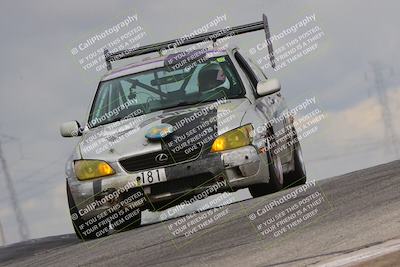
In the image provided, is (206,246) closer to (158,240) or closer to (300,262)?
(158,240)

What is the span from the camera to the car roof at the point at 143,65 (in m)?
10.9

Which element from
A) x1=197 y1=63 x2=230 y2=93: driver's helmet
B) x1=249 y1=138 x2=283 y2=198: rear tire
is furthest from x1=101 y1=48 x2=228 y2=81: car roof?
x1=249 y1=138 x2=283 y2=198: rear tire

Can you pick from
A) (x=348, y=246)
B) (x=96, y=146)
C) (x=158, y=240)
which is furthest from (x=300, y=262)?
(x=96, y=146)

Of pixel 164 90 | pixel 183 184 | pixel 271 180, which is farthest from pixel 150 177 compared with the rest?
pixel 164 90

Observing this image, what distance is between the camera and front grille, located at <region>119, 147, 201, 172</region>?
9.34 meters

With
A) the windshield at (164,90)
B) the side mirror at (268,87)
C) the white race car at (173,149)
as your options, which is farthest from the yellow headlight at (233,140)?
the windshield at (164,90)

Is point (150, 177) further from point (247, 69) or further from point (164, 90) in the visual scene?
point (247, 69)

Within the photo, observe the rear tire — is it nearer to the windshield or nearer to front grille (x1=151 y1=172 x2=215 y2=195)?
front grille (x1=151 y1=172 x2=215 y2=195)

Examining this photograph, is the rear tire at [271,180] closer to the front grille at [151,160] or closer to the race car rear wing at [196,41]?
the front grille at [151,160]

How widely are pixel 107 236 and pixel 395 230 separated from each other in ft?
15.1

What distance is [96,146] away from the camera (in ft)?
31.5

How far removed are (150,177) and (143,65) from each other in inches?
80.3

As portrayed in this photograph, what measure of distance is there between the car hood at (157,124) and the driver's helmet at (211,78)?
1.56ft

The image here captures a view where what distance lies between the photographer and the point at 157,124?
31.1 feet
